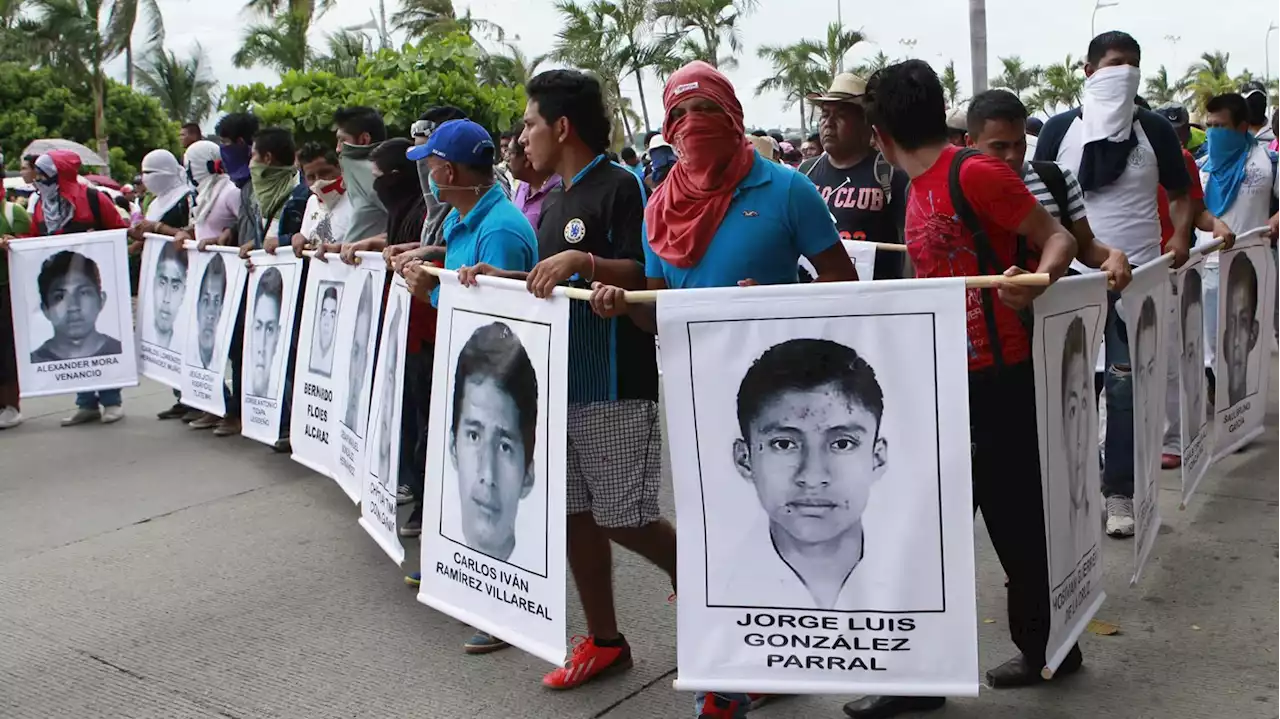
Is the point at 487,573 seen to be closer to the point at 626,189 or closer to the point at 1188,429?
the point at 626,189

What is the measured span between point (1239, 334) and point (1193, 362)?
0.83 metres

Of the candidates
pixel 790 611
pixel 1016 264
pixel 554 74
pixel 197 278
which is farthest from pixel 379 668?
pixel 197 278

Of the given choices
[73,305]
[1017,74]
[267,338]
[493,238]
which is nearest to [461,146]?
[493,238]

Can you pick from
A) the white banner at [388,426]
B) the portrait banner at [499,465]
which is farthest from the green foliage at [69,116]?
the portrait banner at [499,465]

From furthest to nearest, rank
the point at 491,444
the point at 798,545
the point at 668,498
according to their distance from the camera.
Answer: the point at 668,498 → the point at 491,444 → the point at 798,545

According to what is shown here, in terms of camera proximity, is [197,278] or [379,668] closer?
[379,668]

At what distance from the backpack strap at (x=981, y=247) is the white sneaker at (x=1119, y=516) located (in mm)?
2073

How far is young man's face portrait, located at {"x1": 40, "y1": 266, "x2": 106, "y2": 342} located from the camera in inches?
331

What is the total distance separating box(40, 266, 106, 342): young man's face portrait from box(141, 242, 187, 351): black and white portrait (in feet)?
1.19

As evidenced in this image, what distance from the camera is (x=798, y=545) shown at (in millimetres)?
3068

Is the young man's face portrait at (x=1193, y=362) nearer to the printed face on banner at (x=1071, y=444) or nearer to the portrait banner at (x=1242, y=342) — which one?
the portrait banner at (x=1242, y=342)

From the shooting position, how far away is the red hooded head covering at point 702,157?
3408 mm

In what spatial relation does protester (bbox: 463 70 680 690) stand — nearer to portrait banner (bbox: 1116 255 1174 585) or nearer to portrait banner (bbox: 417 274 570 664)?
portrait banner (bbox: 417 274 570 664)

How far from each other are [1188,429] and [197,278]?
20.0 feet
